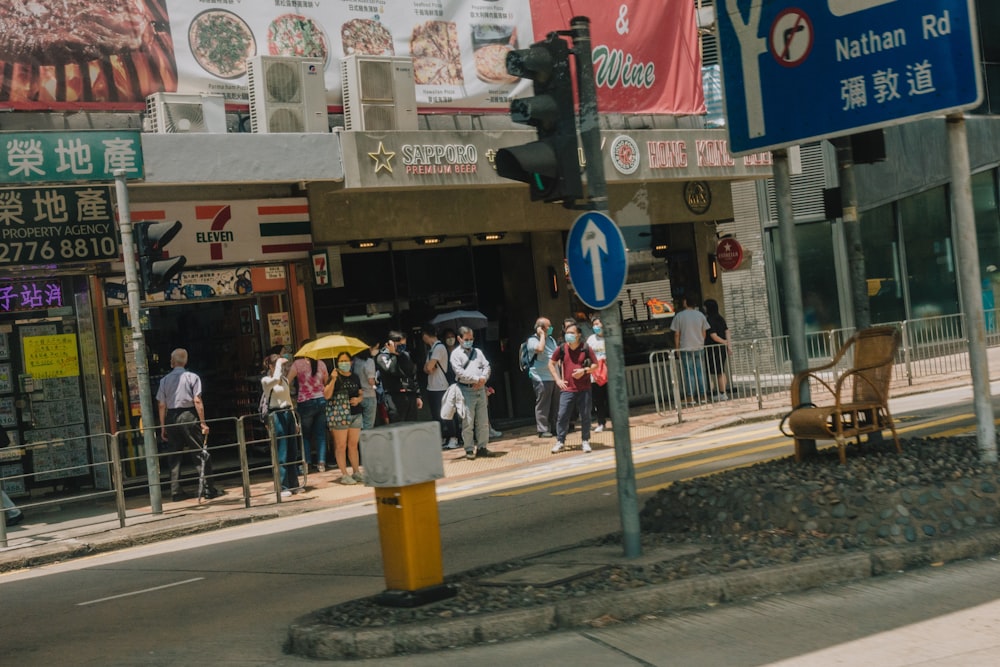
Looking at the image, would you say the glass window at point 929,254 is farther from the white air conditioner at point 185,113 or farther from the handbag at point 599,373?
the white air conditioner at point 185,113

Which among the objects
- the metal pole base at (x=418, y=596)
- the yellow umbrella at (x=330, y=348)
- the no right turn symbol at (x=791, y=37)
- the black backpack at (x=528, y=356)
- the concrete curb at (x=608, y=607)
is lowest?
the concrete curb at (x=608, y=607)

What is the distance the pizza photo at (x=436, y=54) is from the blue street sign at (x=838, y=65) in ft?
31.6

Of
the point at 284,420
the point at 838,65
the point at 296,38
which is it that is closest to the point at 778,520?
the point at 838,65

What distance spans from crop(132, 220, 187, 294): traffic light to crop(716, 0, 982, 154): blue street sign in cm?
696

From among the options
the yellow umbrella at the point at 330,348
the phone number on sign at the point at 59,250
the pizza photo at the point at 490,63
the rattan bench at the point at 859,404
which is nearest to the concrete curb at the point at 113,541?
the yellow umbrella at the point at 330,348

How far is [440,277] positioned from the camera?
817 inches

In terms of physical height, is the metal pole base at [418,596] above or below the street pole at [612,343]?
below

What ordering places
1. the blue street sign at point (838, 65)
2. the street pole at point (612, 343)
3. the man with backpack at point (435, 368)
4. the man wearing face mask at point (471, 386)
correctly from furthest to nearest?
the man with backpack at point (435, 368) < the man wearing face mask at point (471, 386) < the blue street sign at point (838, 65) < the street pole at point (612, 343)

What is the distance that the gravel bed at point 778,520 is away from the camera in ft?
23.6

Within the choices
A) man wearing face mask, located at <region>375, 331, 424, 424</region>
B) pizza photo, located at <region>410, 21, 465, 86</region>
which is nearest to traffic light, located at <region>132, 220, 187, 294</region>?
man wearing face mask, located at <region>375, 331, 424, 424</region>

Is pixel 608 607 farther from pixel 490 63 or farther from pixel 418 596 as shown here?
A: pixel 490 63

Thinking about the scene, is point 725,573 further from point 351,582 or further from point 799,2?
point 799,2

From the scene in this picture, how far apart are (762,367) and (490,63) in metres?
6.72

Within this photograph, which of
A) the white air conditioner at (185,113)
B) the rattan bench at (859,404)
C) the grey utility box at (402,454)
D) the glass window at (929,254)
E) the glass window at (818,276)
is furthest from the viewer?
the glass window at (929,254)
